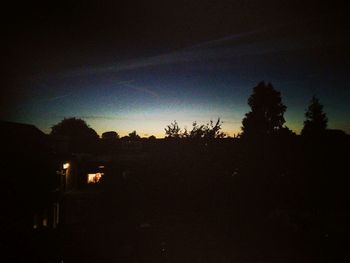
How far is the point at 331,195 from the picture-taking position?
2183 centimetres

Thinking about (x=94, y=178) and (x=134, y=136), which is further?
(x=134, y=136)

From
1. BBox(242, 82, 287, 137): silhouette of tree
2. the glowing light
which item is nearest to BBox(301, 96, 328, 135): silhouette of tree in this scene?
BBox(242, 82, 287, 137): silhouette of tree

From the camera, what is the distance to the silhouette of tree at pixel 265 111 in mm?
38094

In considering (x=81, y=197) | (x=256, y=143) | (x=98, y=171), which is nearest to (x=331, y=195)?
(x=256, y=143)

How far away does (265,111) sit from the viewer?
38156 millimetres

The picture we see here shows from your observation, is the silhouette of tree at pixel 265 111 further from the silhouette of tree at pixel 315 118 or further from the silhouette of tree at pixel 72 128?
the silhouette of tree at pixel 72 128

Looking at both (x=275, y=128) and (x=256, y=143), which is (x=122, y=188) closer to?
(x=256, y=143)

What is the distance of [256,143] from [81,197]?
15.1 m

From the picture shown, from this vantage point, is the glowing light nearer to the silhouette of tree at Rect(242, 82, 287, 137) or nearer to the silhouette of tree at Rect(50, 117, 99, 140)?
the silhouette of tree at Rect(242, 82, 287, 137)

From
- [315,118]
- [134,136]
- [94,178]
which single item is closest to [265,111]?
A: [315,118]

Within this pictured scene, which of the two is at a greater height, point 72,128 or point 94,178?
point 72,128

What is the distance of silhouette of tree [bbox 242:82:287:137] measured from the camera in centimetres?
3809

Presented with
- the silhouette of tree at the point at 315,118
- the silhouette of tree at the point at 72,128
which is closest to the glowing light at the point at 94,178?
the silhouette of tree at the point at 315,118

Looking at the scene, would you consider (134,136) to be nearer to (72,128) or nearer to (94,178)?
(72,128)
